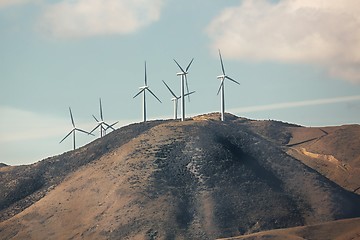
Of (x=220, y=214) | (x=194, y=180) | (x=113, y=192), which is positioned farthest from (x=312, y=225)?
(x=113, y=192)

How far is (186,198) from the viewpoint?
175 m

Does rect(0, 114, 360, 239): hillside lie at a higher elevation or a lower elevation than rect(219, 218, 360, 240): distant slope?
higher

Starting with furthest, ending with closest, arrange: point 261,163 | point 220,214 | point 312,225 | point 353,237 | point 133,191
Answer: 1. point 261,163
2. point 133,191
3. point 220,214
4. point 312,225
5. point 353,237

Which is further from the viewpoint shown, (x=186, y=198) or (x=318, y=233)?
(x=186, y=198)

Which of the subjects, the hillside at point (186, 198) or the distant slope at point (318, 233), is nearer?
the distant slope at point (318, 233)

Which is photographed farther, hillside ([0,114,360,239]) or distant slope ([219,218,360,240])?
hillside ([0,114,360,239])

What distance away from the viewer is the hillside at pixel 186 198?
534 feet

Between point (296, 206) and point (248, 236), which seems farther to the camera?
point (296, 206)

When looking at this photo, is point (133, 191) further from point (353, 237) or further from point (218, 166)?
point (353, 237)

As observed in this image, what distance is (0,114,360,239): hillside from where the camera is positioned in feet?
534

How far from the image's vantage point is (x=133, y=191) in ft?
586

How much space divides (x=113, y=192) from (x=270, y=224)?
43415 mm

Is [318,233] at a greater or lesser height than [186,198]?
lesser

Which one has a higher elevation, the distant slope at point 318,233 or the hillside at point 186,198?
the hillside at point 186,198
